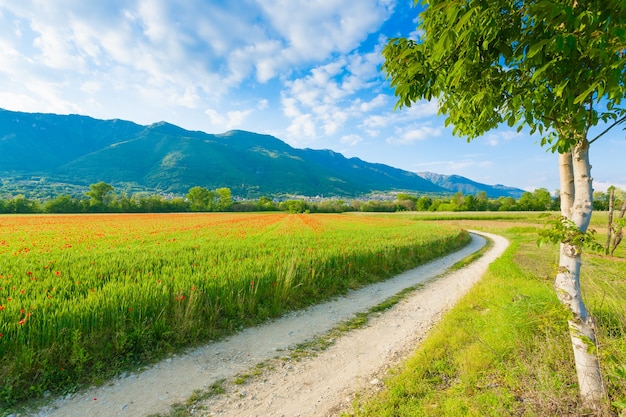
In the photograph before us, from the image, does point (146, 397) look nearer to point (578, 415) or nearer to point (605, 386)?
point (578, 415)

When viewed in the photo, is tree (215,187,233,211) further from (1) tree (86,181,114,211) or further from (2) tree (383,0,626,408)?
(2) tree (383,0,626,408)

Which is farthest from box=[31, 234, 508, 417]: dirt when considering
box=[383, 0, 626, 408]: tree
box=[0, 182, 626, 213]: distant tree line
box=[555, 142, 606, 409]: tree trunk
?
box=[0, 182, 626, 213]: distant tree line

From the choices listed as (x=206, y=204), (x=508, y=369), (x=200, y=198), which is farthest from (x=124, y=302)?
(x=200, y=198)

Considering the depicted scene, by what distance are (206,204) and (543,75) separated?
412 ft

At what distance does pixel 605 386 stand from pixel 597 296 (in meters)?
3.29

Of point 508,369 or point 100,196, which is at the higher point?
point 508,369

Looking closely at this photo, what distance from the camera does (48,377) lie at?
195 inches

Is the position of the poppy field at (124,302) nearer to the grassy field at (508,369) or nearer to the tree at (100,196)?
the grassy field at (508,369)

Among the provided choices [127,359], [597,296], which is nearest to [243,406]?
[127,359]

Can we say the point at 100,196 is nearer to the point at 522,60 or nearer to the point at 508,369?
the point at 508,369

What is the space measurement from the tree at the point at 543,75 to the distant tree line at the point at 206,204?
11175 centimetres

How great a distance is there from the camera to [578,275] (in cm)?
321

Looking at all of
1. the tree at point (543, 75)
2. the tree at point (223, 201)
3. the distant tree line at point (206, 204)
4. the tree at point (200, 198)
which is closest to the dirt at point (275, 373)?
the tree at point (543, 75)

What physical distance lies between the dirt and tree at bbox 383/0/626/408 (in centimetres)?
365
